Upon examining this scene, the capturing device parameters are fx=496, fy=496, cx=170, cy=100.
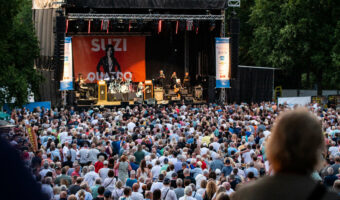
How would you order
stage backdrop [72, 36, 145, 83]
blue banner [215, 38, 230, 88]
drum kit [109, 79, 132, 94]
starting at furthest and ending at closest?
stage backdrop [72, 36, 145, 83], drum kit [109, 79, 132, 94], blue banner [215, 38, 230, 88]

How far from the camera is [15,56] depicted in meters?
21.7

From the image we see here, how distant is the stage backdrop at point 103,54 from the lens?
100.0 ft

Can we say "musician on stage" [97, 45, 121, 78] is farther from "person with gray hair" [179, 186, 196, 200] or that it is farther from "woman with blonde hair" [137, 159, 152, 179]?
"person with gray hair" [179, 186, 196, 200]

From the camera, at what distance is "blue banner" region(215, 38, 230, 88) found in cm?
2627

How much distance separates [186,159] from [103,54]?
21.3 meters

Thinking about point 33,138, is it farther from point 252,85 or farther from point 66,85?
point 252,85

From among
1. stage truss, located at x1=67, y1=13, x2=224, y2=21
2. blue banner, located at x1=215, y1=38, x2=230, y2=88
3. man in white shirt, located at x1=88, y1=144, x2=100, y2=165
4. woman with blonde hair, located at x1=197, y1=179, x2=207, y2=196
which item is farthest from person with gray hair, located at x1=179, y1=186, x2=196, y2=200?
blue banner, located at x1=215, y1=38, x2=230, y2=88

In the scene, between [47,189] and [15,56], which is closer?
[47,189]

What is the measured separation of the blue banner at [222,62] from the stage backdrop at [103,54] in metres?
6.82

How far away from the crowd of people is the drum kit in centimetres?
855

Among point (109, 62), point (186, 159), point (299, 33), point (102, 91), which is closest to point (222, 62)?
point (102, 91)

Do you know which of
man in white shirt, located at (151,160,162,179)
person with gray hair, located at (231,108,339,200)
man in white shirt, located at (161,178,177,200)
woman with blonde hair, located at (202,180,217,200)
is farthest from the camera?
man in white shirt, located at (151,160,162,179)

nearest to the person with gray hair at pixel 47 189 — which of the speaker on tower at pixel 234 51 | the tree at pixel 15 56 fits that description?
the tree at pixel 15 56

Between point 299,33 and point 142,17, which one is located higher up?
point 299,33
